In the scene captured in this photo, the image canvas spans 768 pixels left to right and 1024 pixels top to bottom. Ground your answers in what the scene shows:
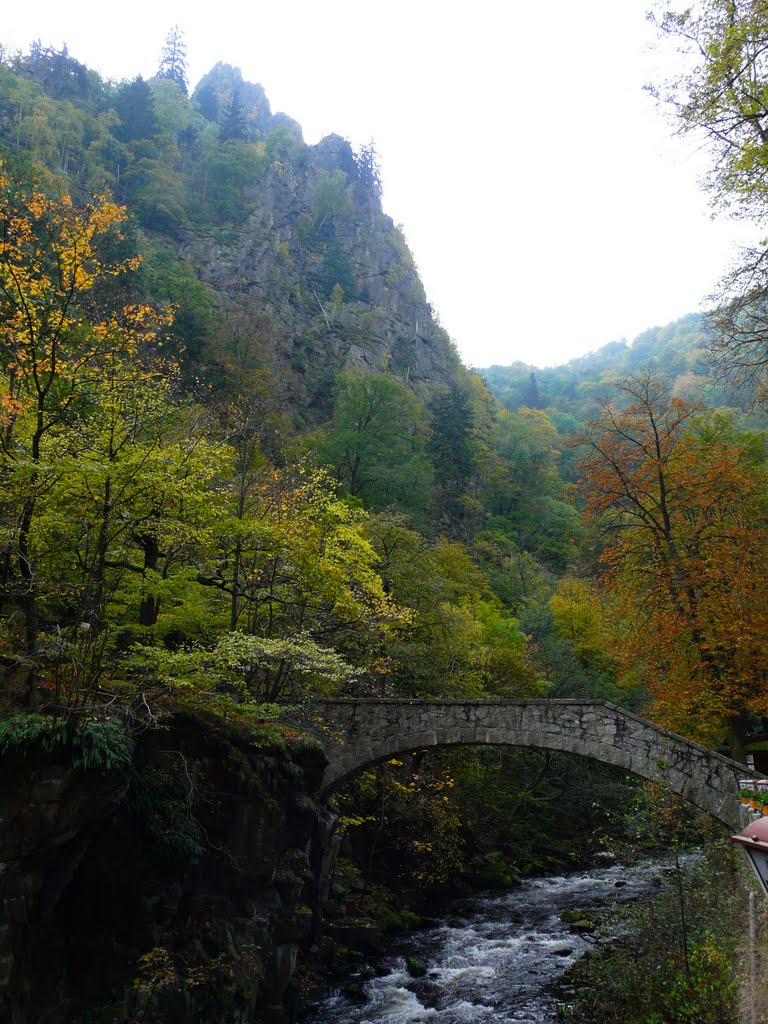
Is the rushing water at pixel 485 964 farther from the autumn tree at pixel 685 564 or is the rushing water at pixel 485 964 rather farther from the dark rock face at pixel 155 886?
the autumn tree at pixel 685 564

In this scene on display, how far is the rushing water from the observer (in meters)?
10.8

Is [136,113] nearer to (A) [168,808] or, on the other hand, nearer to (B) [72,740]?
(A) [168,808]

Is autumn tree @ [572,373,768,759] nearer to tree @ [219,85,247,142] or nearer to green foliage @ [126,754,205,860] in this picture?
green foliage @ [126,754,205,860]

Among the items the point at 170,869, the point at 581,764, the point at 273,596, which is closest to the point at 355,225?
the point at 581,764

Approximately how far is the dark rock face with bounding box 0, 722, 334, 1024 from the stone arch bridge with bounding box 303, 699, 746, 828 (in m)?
2.81

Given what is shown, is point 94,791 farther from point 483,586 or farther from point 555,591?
point 555,591

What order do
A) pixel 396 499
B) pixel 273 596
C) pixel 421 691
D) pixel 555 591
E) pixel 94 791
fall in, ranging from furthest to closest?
1. pixel 555 591
2. pixel 396 499
3. pixel 421 691
4. pixel 273 596
5. pixel 94 791

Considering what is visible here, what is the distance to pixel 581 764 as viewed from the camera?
24.8 metres

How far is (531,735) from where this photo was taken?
1291cm

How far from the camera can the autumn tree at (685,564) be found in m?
12.3

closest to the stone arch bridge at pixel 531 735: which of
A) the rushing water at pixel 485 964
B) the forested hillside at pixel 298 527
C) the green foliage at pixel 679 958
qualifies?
the forested hillside at pixel 298 527

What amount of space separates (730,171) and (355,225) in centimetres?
5379

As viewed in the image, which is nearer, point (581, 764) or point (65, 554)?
point (65, 554)

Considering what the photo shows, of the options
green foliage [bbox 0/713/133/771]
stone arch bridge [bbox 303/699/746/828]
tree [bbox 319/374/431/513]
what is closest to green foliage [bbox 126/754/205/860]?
green foliage [bbox 0/713/133/771]
